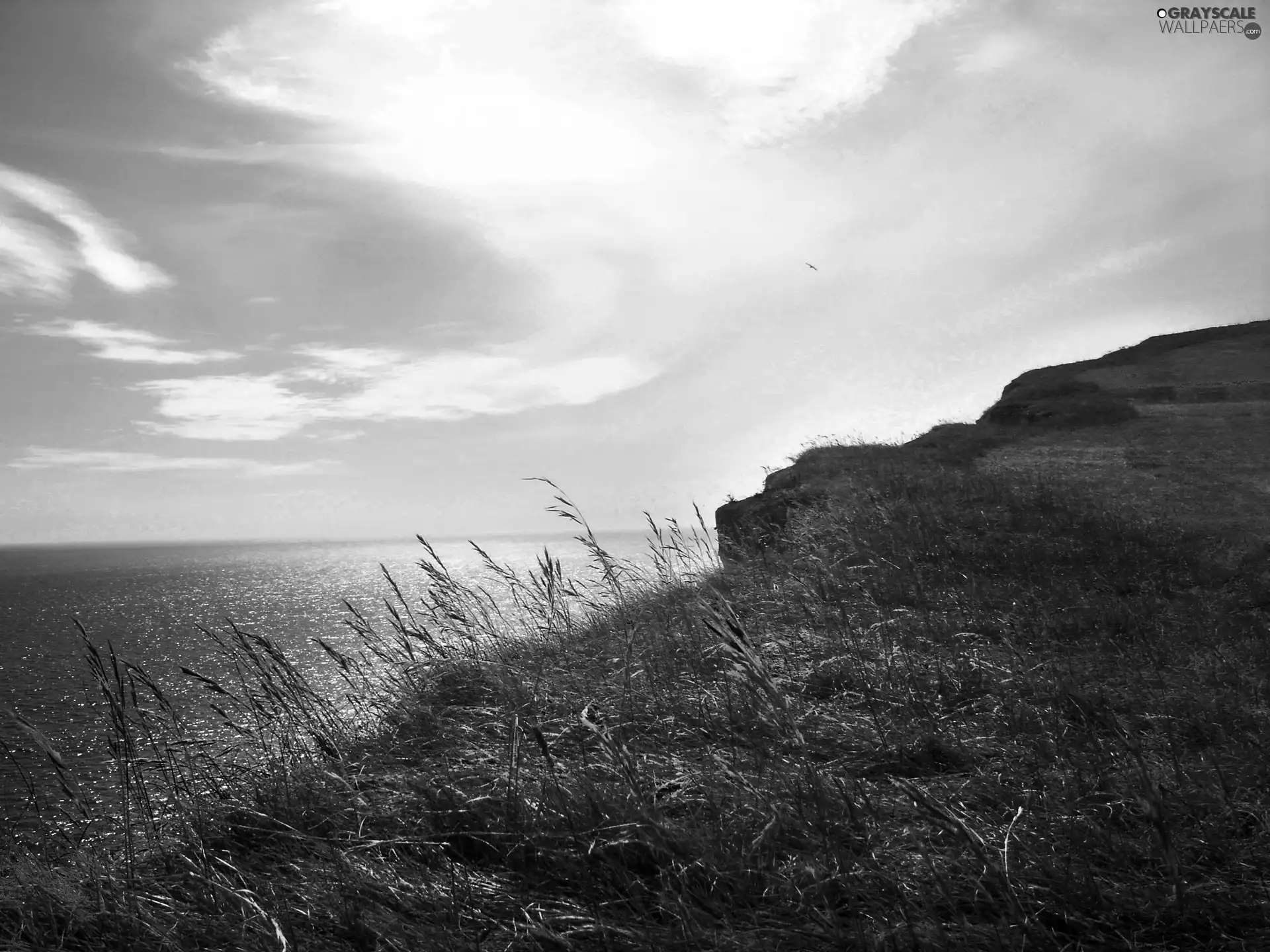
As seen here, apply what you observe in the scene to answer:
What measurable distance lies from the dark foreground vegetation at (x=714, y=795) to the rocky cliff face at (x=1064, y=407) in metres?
5.00

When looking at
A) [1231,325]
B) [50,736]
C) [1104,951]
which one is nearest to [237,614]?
[50,736]

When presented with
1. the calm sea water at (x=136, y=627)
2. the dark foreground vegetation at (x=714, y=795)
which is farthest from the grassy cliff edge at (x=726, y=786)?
the calm sea water at (x=136, y=627)

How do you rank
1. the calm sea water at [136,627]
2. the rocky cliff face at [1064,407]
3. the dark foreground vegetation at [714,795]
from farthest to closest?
the calm sea water at [136,627] → the rocky cliff face at [1064,407] → the dark foreground vegetation at [714,795]

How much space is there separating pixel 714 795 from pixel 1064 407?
83.0 feet

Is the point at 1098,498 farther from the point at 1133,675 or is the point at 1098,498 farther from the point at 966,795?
the point at 966,795

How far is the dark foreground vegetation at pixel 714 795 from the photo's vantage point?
2.69m

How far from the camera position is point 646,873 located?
3.19m

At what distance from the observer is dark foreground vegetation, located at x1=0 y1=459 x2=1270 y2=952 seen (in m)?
2.69

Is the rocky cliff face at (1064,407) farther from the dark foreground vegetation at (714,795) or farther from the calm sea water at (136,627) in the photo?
the dark foreground vegetation at (714,795)

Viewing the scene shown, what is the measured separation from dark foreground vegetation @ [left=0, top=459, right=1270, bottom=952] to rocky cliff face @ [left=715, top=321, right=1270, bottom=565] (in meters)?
5.00

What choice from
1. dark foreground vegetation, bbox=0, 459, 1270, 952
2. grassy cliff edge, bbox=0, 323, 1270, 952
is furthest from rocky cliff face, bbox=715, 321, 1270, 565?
dark foreground vegetation, bbox=0, 459, 1270, 952

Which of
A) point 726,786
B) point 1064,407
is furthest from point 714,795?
point 1064,407

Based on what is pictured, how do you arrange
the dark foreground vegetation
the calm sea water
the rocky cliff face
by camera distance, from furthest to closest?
the calm sea water, the rocky cliff face, the dark foreground vegetation

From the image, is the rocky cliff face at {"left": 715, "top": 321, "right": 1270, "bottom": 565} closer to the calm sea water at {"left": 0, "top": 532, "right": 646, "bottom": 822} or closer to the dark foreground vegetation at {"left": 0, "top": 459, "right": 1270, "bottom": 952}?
the calm sea water at {"left": 0, "top": 532, "right": 646, "bottom": 822}
